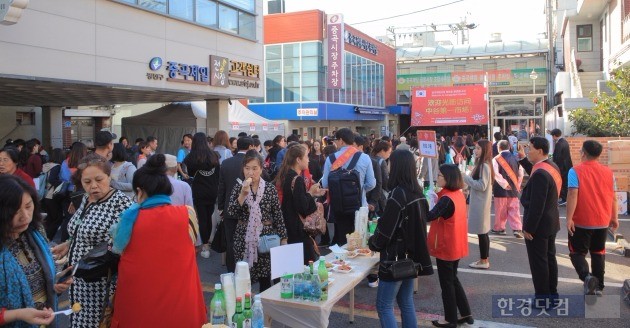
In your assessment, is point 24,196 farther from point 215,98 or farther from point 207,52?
point 215,98

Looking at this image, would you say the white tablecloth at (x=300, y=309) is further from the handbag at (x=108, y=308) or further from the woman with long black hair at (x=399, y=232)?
the handbag at (x=108, y=308)

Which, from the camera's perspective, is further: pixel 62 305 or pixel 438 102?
pixel 438 102

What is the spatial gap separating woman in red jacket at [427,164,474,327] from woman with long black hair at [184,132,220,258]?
12.4 ft

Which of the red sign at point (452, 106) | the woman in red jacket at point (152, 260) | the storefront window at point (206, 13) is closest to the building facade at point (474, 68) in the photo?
the red sign at point (452, 106)

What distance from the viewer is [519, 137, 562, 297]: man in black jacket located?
5.09 metres

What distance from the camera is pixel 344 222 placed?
636 centimetres


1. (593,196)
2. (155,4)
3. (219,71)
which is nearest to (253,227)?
(593,196)

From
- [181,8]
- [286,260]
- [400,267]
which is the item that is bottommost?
[400,267]

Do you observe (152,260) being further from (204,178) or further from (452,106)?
(452,106)

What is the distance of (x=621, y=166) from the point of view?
1075 cm

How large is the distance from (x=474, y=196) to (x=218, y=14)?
10144 mm

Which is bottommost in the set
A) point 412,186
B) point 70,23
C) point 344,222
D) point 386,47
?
point 344,222

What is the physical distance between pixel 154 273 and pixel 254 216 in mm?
1575

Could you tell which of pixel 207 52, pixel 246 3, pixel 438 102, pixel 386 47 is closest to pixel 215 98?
pixel 207 52
